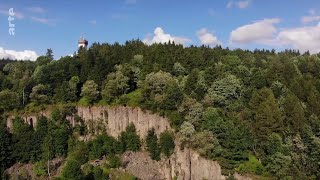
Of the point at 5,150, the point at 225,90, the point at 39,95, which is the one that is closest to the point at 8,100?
the point at 39,95

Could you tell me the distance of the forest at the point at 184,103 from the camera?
2744 inches

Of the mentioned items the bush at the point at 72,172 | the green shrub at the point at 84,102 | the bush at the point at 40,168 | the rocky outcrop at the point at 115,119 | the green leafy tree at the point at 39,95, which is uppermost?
the green leafy tree at the point at 39,95

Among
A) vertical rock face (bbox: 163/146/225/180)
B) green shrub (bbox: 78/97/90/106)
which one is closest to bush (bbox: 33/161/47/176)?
green shrub (bbox: 78/97/90/106)

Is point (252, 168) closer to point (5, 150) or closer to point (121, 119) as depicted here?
point (121, 119)

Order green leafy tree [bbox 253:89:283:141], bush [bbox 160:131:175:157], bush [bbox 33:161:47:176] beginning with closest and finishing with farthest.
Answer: green leafy tree [bbox 253:89:283:141]
bush [bbox 160:131:175:157]
bush [bbox 33:161:47:176]

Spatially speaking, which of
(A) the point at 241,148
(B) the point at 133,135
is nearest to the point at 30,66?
(B) the point at 133,135

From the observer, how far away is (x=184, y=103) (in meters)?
75.7

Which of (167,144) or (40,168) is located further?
(40,168)

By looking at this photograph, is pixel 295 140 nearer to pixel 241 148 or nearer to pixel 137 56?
pixel 241 148

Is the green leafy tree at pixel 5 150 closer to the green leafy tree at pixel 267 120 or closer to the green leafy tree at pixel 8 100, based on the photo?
the green leafy tree at pixel 8 100

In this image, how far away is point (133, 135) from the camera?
265ft

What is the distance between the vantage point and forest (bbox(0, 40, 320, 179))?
69.7 meters

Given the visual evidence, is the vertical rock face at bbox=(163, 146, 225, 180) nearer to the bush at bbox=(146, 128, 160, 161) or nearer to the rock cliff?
the rock cliff

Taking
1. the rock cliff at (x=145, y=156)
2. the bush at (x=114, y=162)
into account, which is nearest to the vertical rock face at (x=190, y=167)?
the rock cliff at (x=145, y=156)
